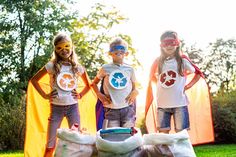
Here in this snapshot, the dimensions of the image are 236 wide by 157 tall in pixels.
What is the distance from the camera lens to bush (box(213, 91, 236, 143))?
12547 millimetres

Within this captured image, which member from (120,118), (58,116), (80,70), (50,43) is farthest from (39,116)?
(50,43)

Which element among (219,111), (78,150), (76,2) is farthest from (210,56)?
(78,150)

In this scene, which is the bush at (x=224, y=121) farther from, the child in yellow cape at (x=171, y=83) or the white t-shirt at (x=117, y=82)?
the white t-shirt at (x=117, y=82)

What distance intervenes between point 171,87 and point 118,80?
595 millimetres

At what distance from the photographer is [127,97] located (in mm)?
5289

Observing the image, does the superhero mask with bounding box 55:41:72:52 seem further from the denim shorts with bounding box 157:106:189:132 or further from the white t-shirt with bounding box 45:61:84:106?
the denim shorts with bounding box 157:106:189:132

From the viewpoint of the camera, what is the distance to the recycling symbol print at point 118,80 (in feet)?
17.4

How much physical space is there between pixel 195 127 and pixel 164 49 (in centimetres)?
150

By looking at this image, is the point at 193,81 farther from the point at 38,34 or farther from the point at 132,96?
the point at 38,34

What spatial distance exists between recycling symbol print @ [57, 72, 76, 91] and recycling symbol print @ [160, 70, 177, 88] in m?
1.02

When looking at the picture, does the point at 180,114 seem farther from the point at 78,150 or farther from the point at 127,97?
Result: the point at 78,150

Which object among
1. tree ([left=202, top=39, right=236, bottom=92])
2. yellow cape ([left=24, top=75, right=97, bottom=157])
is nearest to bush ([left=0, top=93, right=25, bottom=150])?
yellow cape ([left=24, top=75, right=97, bottom=157])

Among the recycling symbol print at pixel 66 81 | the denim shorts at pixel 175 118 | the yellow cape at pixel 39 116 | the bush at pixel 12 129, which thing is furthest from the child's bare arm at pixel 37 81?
the bush at pixel 12 129

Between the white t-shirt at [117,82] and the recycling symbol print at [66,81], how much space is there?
1.15 feet
